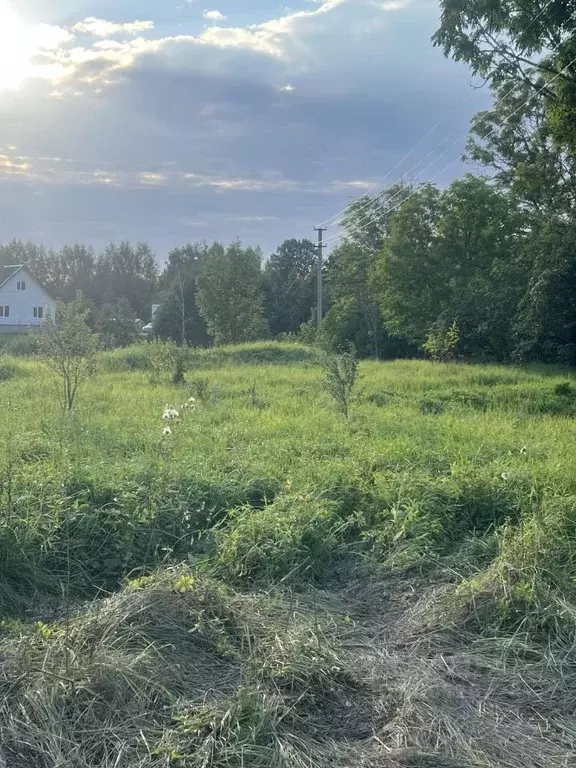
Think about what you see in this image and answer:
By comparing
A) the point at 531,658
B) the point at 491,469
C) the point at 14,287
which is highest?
the point at 14,287

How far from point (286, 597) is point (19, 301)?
53.4m

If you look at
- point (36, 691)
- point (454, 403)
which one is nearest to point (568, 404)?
point (454, 403)

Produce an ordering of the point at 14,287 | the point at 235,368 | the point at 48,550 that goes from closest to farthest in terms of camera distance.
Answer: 1. the point at 48,550
2. the point at 235,368
3. the point at 14,287

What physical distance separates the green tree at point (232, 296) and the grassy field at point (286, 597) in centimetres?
3026

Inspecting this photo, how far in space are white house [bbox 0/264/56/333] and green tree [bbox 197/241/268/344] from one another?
61.7 ft

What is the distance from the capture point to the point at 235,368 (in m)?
20.7

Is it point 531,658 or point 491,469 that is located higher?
point 491,469

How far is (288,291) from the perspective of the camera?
2012 inches

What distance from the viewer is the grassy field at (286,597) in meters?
3.22

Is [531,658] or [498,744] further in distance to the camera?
[531,658]

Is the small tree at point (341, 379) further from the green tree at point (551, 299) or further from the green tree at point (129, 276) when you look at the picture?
the green tree at point (129, 276)

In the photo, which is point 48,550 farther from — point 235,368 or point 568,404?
point 235,368

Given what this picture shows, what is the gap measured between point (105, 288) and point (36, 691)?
71237mm

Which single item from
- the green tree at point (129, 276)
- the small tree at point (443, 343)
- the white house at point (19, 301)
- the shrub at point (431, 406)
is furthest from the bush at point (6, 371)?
the green tree at point (129, 276)
